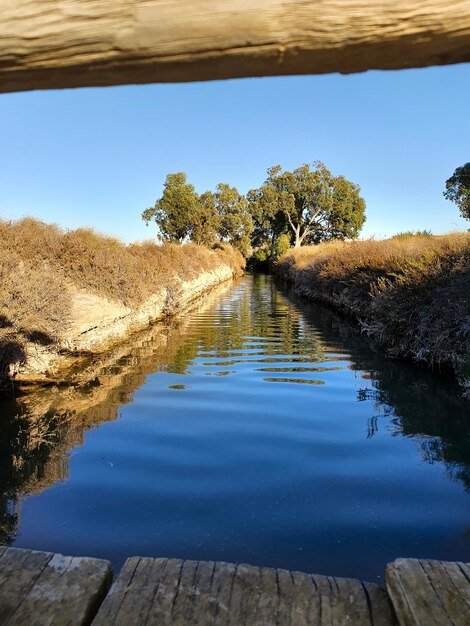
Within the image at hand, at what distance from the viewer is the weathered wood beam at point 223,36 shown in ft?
4.14

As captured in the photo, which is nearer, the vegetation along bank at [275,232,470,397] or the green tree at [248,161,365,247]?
the vegetation along bank at [275,232,470,397]

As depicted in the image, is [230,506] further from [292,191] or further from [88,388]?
[292,191]

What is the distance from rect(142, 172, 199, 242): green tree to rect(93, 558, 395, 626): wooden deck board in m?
40.8

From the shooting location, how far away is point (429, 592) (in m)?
1.76

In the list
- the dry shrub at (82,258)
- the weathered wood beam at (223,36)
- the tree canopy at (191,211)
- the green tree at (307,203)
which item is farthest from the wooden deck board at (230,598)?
the green tree at (307,203)

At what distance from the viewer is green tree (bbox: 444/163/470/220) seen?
152ft

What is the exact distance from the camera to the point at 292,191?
196 ft

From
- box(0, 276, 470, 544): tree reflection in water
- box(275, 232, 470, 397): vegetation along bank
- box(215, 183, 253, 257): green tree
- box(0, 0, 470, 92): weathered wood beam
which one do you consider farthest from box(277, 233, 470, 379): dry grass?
box(215, 183, 253, 257): green tree

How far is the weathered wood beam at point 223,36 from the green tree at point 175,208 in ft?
135

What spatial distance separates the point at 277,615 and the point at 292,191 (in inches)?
2379

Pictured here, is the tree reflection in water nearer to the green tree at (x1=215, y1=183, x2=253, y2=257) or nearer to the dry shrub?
the dry shrub

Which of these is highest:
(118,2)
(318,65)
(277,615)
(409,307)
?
(118,2)

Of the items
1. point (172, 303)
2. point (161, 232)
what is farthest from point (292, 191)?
point (172, 303)

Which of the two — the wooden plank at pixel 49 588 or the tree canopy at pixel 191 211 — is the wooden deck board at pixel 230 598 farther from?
the tree canopy at pixel 191 211
